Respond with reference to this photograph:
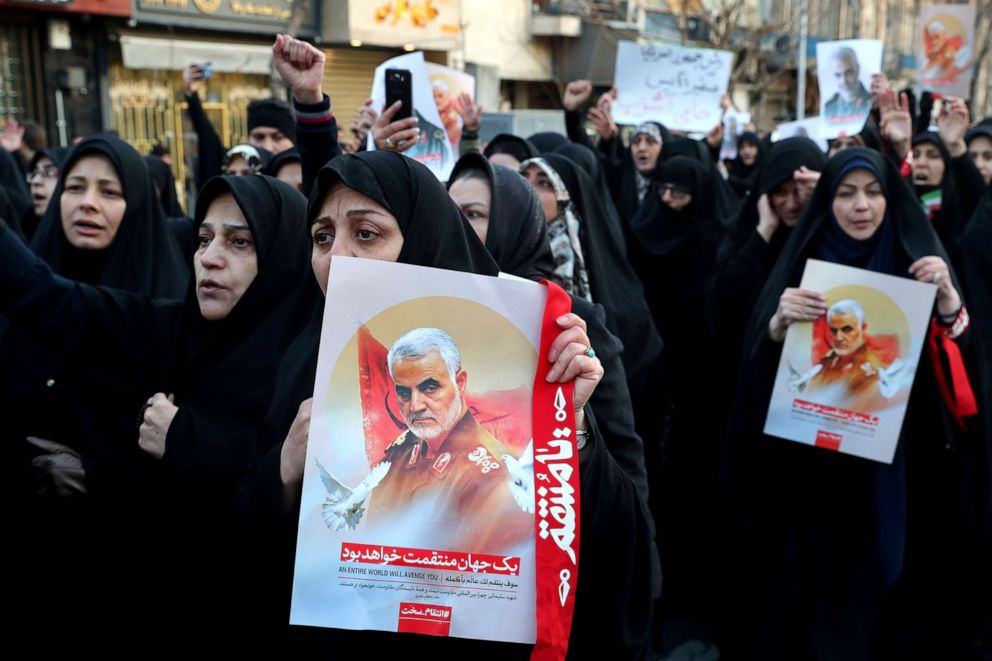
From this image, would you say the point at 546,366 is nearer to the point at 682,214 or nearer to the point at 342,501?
the point at 342,501

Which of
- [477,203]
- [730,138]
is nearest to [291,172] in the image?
[477,203]

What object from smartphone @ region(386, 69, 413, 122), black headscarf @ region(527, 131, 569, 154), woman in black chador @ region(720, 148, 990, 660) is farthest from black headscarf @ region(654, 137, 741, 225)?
smartphone @ region(386, 69, 413, 122)

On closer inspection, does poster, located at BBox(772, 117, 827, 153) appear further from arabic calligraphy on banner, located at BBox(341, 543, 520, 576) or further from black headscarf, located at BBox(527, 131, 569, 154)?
arabic calligraphy on banner, located at BBox(341, 543, 520, 576)

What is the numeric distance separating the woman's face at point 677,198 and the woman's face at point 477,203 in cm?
318

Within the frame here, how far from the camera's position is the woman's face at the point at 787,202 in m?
4.74

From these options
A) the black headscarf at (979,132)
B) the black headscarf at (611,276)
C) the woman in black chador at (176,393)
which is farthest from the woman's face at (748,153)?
the woman in black chador at (176,393)

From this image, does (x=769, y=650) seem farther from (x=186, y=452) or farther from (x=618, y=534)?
(x=186, y=452)

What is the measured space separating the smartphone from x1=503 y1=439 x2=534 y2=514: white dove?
101 inches

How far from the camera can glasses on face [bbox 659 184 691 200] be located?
19.9ft

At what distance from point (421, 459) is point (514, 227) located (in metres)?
1.31

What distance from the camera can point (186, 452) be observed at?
259 cm

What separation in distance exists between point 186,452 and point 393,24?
632 inches

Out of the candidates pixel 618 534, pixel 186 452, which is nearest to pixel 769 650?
pixel 618 534

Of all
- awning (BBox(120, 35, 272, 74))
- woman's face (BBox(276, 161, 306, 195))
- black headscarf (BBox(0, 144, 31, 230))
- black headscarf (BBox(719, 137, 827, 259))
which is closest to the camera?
black headscarf (BBox(719, 137, 827, 259))
